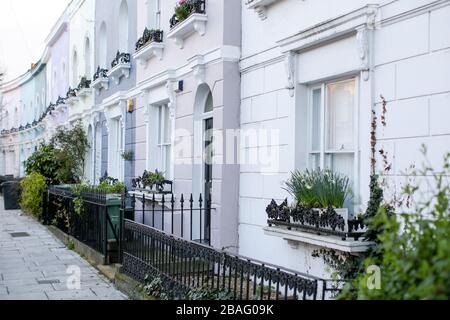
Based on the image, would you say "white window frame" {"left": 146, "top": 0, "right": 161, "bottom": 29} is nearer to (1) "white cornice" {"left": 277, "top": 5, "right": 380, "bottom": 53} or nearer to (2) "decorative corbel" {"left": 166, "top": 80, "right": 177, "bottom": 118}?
(2) "decorative corbel" {"left": 166, "top": 80, "right": 177, "bottom": 118}

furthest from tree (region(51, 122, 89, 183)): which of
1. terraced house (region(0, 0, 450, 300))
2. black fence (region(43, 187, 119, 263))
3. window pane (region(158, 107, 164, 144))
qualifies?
window pane (region(158, 107, 164, 144))

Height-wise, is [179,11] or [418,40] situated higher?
[179,11]

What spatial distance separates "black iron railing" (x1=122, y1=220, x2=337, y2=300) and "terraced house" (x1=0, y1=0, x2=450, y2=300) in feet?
1.30

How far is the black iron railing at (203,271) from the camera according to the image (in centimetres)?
447

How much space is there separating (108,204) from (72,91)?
11.2 meters

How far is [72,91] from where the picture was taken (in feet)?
63.9

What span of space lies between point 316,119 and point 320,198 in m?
1.16

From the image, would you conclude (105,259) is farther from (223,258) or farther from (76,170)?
(76,170)

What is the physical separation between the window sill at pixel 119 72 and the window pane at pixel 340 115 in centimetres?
748

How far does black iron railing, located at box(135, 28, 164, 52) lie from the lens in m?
10.9

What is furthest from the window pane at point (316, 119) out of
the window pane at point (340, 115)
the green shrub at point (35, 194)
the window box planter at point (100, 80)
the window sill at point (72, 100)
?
the window sill at point (72, 100)

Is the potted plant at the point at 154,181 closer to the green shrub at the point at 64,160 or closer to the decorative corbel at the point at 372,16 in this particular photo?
the decorative corbel at the point at 372,16

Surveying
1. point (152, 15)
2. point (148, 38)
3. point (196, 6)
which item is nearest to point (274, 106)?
point (196, 6)
